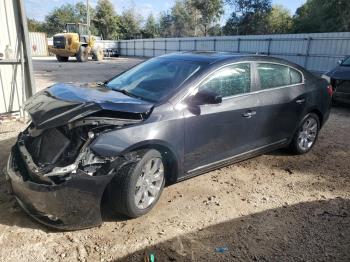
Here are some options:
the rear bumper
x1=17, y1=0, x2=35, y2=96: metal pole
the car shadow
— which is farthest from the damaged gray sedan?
x1=17, y1=0, x2=35, y2=96: metal pole

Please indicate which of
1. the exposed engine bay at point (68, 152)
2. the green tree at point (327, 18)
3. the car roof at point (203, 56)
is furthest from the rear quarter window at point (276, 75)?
the green tree at point (327, 18)

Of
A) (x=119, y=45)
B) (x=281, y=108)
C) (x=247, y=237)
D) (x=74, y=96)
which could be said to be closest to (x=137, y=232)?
(x=247, y=237)

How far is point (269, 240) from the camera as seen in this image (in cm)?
309

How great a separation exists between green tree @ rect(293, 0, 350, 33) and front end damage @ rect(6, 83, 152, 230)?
107ft

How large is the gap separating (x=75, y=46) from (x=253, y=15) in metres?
22.8

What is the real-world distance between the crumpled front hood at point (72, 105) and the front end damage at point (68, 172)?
2 centimetres

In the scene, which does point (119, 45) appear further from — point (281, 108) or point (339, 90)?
point (281, 108)

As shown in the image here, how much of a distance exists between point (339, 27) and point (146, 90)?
33.4m

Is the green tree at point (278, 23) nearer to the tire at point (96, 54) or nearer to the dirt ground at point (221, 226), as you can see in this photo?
the tire at point (96, 54)

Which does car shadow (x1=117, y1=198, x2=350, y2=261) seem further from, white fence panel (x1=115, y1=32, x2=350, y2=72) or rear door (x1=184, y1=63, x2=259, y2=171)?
white fence panel (x1=115, y1=32, x2=350, y2=72)

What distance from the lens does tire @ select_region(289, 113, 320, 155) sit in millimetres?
5102

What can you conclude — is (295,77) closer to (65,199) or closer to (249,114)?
(249,114)

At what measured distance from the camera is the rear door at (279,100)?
437 centimetres

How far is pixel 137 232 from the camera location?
3121 mm
